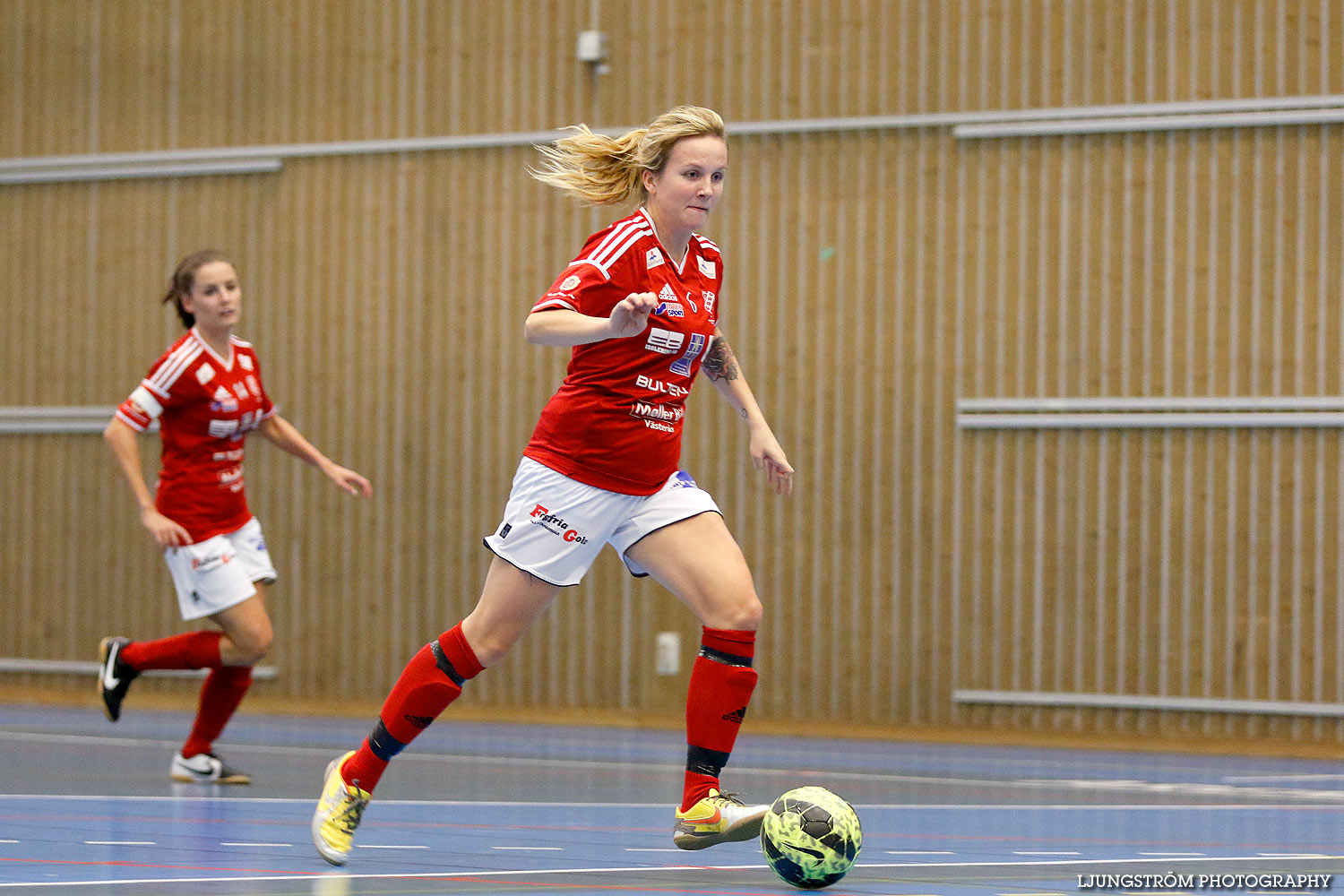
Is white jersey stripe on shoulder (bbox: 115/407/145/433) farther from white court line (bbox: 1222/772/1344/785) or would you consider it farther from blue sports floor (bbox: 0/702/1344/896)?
white court line (bbox: 1222/772/1344/785)

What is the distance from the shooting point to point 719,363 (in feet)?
16.0

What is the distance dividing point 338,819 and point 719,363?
1538 millimetres

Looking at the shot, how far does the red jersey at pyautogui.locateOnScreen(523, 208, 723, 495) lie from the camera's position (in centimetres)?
441

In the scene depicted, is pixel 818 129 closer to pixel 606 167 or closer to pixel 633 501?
pixel 606 167

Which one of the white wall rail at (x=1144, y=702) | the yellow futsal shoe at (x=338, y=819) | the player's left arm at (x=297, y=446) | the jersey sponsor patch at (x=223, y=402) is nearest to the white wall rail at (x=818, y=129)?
the white wall rail at (x=1144, y=702)

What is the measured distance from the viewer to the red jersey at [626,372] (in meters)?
4.41

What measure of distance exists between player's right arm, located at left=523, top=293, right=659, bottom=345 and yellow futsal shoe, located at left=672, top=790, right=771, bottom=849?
44.3 inches

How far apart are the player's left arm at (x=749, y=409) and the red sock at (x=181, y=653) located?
2.74 meters

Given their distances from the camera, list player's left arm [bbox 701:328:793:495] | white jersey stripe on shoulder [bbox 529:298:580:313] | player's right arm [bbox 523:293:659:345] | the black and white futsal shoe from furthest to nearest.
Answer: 1. the black and white futsal shoe
2. player's left arm [bbox 701:328:793:495]
3. white jersey stripe on shoulder [bbox 529:298:580:313]
4. player's right arm [bbox 523:293:659:345]

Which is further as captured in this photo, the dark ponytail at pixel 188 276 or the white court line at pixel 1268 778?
the white court line at pixel 1268 778

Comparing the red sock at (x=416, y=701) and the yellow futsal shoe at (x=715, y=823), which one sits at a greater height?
the red sock at (x=416, y=701)

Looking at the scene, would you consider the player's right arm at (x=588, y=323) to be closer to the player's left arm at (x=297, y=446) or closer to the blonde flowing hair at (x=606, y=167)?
the blonde flowing hair at (x=606, y=167)

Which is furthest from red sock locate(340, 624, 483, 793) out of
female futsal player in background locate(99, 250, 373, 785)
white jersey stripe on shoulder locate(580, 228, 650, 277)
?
female futsal player in background locate(99, 250, 373, 785)

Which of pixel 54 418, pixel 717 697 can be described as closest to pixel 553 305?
pixel 717 697
